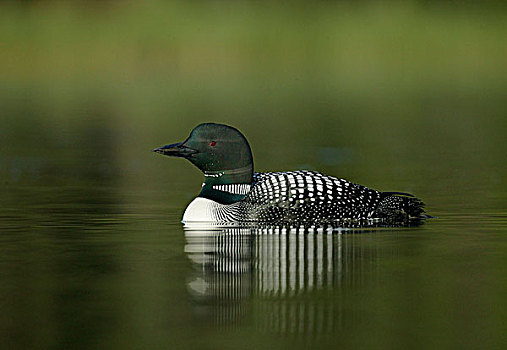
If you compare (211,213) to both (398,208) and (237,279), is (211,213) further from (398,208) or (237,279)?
(237,279)

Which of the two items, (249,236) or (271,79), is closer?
(249,236)

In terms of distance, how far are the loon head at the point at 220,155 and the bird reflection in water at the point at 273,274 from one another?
0.56m

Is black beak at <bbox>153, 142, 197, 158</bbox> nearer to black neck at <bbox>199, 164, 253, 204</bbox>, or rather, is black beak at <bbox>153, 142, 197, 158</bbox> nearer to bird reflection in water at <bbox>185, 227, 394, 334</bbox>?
black neck at <bbox>199, 164, 253, 204</bbox>

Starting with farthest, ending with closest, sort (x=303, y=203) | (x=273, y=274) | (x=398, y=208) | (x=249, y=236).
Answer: (x=398, y=208) → (x=303, y=203) → (x=249, y=236) → (x=273, y=274)

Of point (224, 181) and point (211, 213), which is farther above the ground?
point (224, 181)

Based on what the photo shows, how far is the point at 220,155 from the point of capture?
10.3 meters

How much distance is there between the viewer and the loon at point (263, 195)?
1004cm

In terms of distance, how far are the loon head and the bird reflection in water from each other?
56 centimetres

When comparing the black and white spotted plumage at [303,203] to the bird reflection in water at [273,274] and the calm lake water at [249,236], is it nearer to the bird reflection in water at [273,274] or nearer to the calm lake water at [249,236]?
the bird reflection in water at [273,274]

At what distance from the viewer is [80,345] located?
6.27 metres

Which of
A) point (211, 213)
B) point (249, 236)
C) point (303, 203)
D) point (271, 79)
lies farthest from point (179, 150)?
point (271, 79)

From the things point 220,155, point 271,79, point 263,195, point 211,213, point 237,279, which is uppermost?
point 271,79

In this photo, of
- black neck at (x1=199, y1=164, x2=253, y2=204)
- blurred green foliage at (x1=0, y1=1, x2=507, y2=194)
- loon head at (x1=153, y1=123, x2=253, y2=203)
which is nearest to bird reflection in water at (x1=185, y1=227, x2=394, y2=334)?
black neck at (x1=199, y1=164, x2=253, y2=204)

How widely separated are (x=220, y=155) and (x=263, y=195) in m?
0.46
